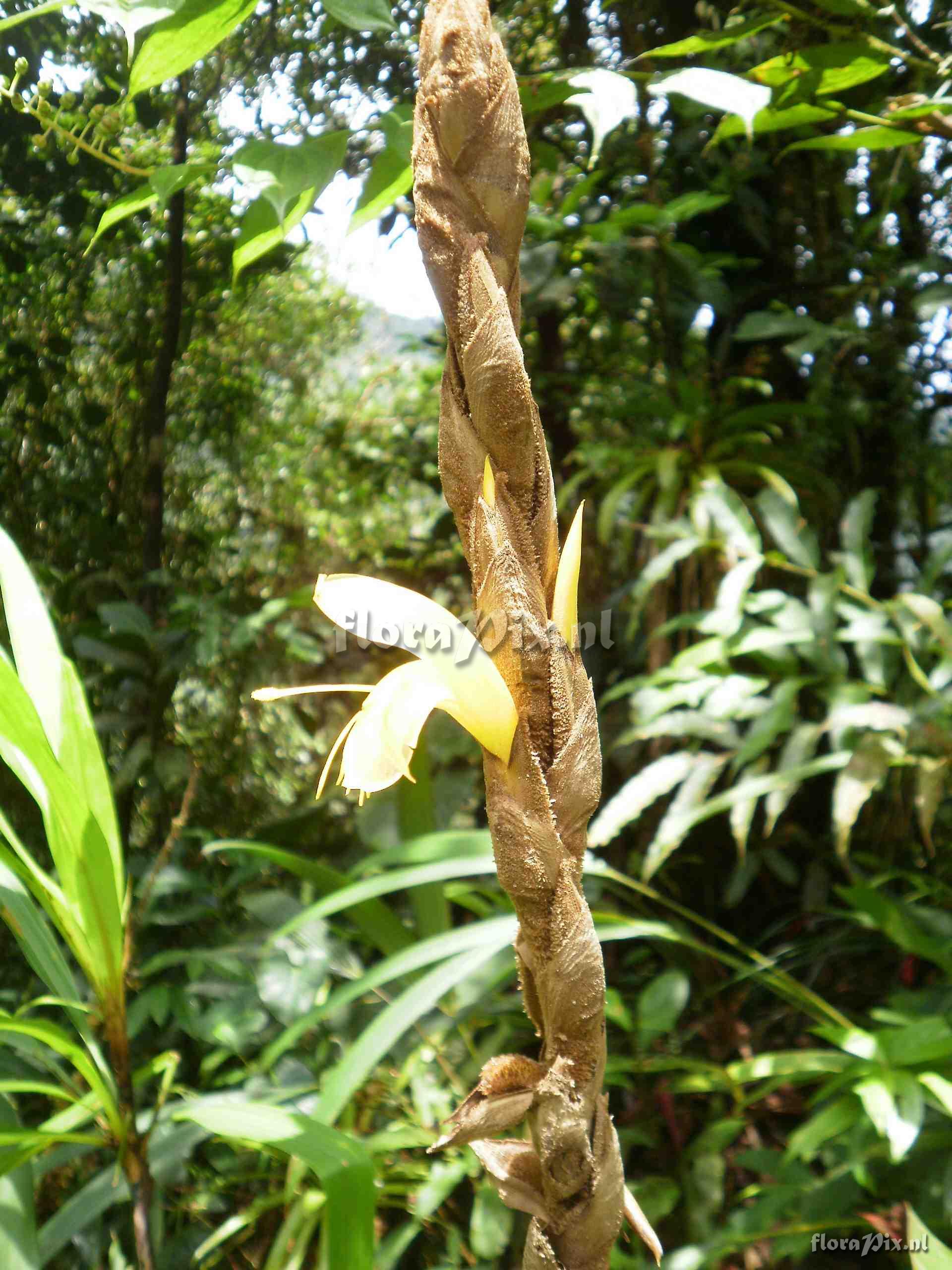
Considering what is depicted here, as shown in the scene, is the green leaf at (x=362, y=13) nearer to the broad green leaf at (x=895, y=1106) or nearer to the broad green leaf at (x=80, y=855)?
the broad green leaf at (x=80, y=855)

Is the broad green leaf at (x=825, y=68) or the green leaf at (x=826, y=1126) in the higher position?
the broad green leaf at (x=825, y=68)

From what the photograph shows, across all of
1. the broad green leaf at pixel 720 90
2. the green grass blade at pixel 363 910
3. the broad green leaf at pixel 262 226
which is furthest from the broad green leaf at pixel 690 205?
the green grass blade at pixel 363 910

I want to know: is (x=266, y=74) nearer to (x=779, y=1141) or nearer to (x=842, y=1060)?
(x=842, y=1060)

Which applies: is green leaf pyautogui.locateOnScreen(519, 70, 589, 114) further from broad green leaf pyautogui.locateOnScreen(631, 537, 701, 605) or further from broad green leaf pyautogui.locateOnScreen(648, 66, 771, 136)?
broad green leaf pyautogui.locateOnScreen(631, 537, 701, 605)

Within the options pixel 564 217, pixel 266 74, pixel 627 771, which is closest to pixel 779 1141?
pixel 627 771

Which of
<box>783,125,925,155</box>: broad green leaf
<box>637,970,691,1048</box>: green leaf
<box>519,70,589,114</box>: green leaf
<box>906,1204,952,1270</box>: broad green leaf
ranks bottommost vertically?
<box>637,970,691,1048</box>: green leaf

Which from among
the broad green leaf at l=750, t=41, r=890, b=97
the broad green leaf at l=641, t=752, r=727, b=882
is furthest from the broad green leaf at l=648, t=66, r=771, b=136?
the broad green leaf at l=641, t=752, r=727, b=882

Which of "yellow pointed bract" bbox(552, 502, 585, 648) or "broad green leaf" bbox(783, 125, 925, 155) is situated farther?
"broad green leaf" bbox(783, 125, 925, 155)
